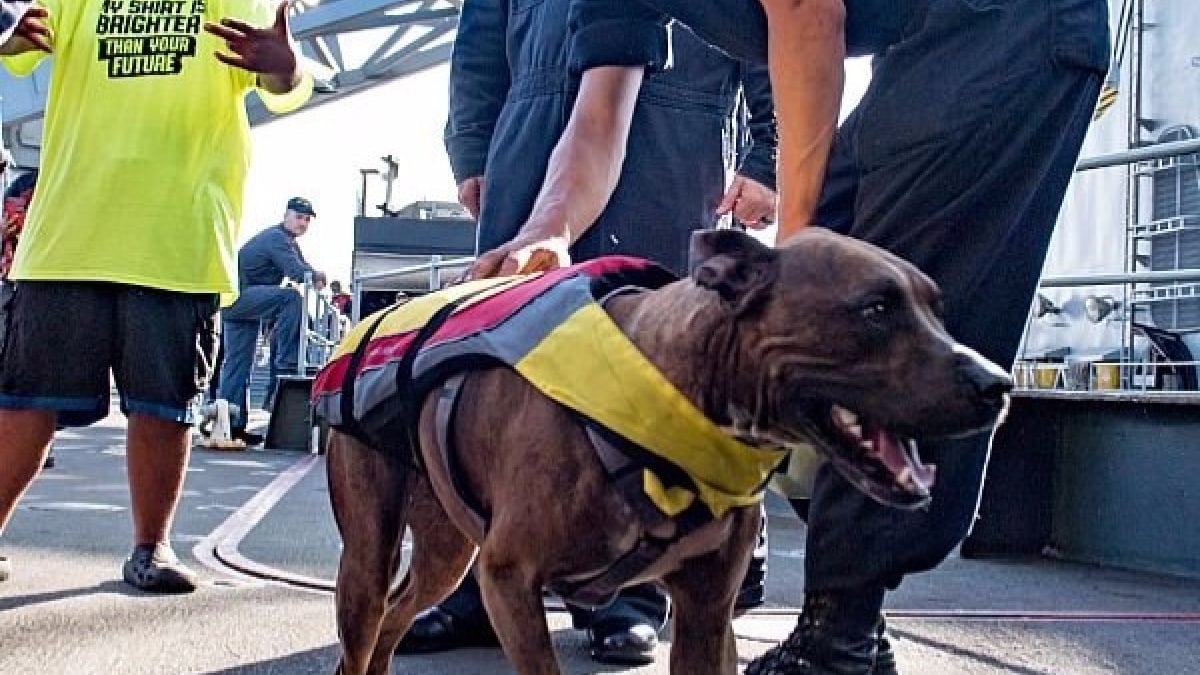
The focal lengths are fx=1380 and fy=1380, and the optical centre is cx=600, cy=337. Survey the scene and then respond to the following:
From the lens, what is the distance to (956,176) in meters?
2.43

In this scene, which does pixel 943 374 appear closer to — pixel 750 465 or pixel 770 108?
pixel 750 465

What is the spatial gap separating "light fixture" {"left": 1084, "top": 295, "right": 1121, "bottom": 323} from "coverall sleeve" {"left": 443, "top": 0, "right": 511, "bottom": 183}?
3855 mm

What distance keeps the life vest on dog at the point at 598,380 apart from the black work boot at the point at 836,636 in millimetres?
587

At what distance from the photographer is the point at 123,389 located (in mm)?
3719

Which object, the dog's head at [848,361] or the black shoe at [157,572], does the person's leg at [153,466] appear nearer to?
the black shoe at [157,572]

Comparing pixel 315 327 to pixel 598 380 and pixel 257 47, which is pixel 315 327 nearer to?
pixel 257 47

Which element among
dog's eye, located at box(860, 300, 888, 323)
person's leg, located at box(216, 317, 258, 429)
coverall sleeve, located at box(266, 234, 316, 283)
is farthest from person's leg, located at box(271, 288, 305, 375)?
dog's eye, located at box(860, 300, 888, 323)

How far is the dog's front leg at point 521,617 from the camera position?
192 centimetres

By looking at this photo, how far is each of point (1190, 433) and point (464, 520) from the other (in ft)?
11.6

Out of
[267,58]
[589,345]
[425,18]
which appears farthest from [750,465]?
[425,18]

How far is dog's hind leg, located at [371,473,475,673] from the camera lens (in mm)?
2686

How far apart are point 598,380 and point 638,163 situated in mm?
1600

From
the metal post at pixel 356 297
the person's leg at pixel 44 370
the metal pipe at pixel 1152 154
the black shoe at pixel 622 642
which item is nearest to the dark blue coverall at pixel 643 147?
the black shoe at pixel 622 642

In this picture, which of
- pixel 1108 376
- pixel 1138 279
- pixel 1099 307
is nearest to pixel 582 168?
pixel 1138 279
